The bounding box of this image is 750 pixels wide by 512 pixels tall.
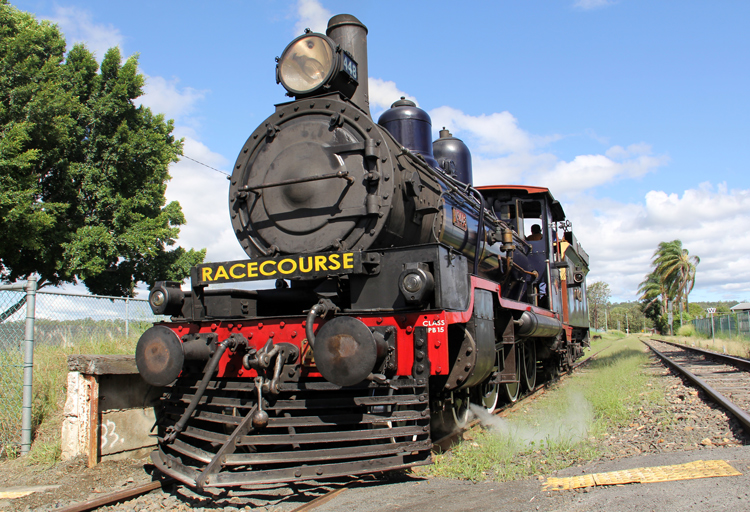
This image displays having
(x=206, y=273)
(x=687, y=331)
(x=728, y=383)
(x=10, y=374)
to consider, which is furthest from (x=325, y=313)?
(x=687, y=331)

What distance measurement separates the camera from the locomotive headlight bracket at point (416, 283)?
3.58 metres

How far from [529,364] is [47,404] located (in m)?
6.17

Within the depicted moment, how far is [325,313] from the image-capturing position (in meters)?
3.76

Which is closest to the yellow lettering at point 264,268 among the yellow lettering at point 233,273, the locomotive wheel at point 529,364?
the yellow lettering at point 233,273

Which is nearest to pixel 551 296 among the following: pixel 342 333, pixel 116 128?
pixel 342 333

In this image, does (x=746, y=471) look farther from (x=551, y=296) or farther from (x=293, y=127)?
(x=551, y=296)

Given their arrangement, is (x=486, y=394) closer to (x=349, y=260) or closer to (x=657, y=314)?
(x=349, y=260)

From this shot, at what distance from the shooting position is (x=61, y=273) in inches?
618

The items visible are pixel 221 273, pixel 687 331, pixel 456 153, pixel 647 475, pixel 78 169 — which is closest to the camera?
pixel 647 475

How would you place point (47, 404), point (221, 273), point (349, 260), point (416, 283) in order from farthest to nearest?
1. point (47, 404)
2. point (221, 273)
3. point (349, 260)
4. point (416, 283)

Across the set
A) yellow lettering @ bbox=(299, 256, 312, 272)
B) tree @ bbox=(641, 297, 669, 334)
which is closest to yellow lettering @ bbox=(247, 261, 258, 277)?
yellow lettering @ bbox=(299, 256, 312, 272)

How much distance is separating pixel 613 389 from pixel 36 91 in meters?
15.0

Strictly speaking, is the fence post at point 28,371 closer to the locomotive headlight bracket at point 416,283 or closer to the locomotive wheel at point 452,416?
the locomotive headlight bracket at point 416,283

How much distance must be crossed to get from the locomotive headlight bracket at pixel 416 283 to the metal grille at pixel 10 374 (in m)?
3.54
